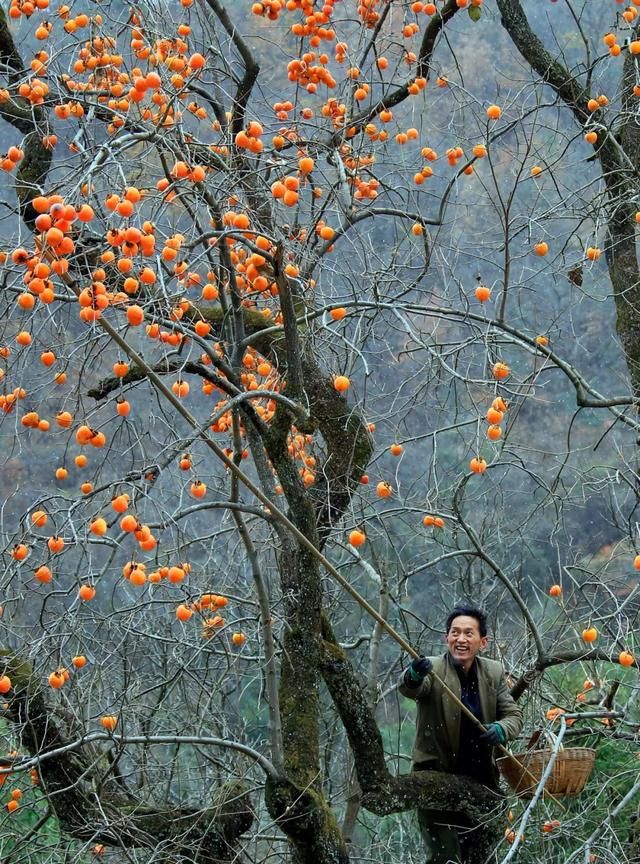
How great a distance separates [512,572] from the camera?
743cm

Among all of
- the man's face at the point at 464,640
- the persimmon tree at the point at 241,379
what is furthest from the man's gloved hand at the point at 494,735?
the man's face at the point at 464,640

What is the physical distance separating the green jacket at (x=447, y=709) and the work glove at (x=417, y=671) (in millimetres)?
113

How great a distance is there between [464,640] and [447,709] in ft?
0.70

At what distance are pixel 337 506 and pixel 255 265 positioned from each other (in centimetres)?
102

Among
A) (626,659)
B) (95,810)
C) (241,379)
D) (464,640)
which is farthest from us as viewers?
(241,379)

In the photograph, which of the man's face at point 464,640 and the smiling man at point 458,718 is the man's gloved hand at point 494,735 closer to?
the smiling man at point 458,718

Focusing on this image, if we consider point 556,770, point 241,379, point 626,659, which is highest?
point 241,379

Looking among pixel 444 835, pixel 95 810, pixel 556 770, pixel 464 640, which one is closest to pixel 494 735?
pixel 556 770

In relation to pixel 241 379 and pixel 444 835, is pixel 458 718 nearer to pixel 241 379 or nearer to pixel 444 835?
pixel 444 835

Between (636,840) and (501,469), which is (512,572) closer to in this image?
(501,469)

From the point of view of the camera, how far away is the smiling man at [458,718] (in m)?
3.30

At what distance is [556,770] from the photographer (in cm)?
306

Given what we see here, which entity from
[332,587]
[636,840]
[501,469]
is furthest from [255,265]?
[501,469]

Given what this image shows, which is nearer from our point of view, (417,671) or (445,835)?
(417,671)
